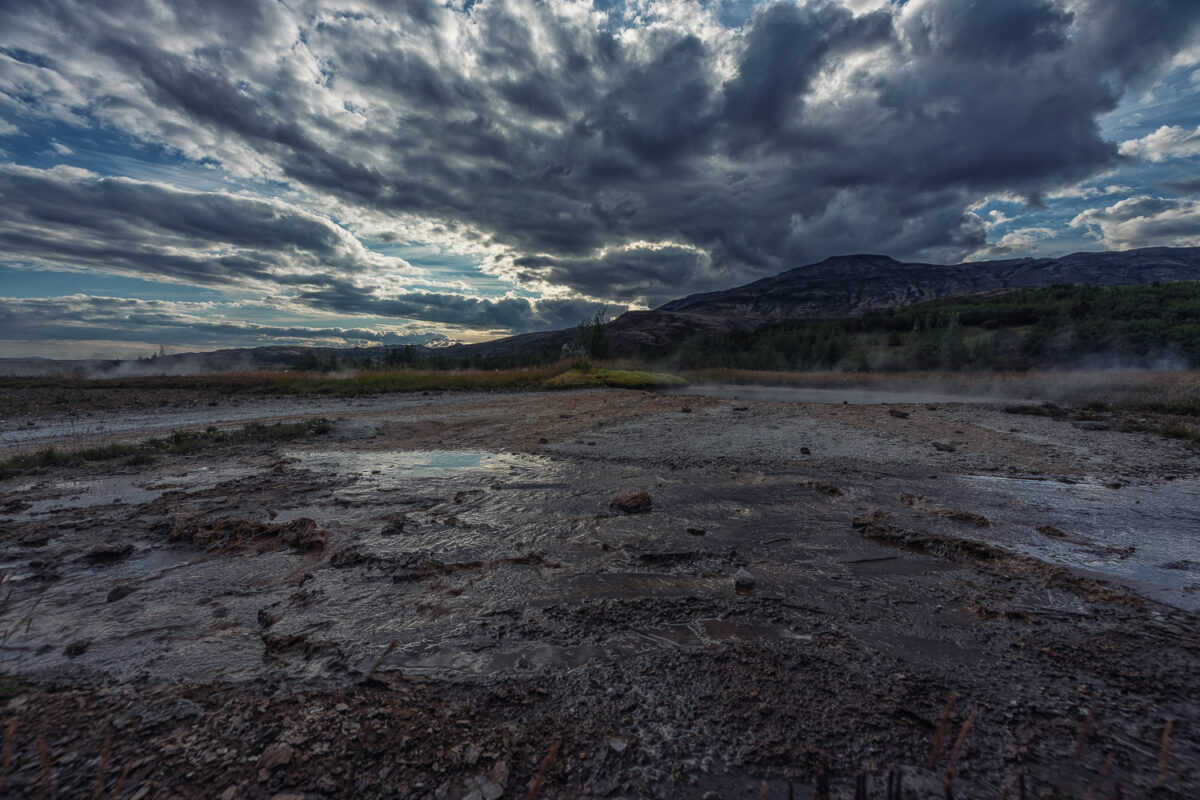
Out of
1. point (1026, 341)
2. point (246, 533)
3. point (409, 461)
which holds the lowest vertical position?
point (409, 461)

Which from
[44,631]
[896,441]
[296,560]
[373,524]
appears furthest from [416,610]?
[896,441]

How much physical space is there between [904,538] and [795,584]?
1715mm

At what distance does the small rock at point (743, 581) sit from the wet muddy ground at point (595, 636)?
4 cm

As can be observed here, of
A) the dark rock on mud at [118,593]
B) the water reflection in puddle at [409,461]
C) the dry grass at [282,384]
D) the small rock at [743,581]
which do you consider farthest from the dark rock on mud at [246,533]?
the dry grass at [282,384]

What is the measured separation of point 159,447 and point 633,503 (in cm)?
952

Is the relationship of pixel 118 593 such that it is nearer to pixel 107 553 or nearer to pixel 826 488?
pixel 107 553

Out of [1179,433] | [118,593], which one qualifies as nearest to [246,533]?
[118,593]

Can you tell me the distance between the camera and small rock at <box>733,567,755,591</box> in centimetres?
369

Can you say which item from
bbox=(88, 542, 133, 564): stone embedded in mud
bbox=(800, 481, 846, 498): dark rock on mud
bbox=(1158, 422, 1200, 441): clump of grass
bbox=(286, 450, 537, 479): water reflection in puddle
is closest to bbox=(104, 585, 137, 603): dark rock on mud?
bbox=(88, 542, 133, 564): stone embedded in mud

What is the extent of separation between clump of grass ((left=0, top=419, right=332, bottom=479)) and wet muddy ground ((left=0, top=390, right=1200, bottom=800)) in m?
1.16

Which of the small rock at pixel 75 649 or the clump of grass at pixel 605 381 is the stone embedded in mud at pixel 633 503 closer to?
the small rock at pixel 75 649

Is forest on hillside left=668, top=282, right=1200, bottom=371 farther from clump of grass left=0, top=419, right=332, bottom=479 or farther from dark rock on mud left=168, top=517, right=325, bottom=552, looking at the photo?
clump of grass left=0, top=419, right=332, bottom=479

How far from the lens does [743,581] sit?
3721 mm

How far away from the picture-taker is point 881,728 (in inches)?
89.0
